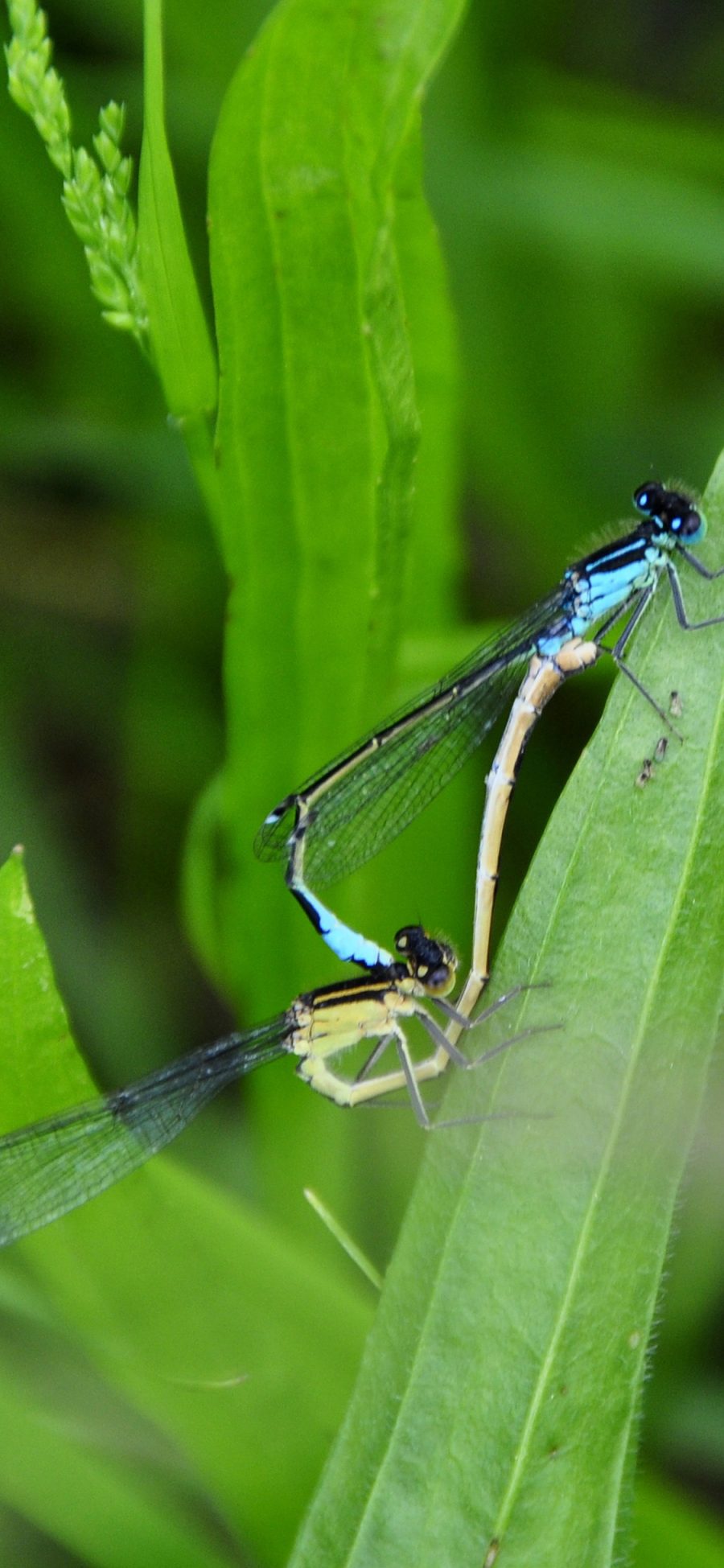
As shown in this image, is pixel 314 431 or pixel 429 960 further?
pixel 429 960

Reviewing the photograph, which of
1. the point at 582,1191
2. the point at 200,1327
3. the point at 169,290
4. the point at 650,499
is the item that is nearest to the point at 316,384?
the point at 169,290

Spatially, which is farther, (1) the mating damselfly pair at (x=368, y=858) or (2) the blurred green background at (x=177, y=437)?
(2) the blurred green background at (x=177, y=437)

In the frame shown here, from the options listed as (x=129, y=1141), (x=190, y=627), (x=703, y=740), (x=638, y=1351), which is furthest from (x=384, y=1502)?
(x=190, y=627)

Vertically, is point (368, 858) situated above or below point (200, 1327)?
above

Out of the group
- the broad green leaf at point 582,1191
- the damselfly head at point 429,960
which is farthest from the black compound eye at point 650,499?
the damselfly head at point 429,960

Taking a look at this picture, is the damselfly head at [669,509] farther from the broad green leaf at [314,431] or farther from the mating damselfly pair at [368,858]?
the broad green leaf at [314,431]

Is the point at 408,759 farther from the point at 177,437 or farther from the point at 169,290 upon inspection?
the point at 177,437

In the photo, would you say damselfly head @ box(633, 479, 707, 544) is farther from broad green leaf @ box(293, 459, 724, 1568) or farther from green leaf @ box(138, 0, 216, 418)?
green leaf @ box(138, 0, 216, 418)

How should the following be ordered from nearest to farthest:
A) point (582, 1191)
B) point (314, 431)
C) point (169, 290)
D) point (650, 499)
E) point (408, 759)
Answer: point (582, 1191), point (169, 290), point (314, 431), point (650, 499), point (408, 759)
